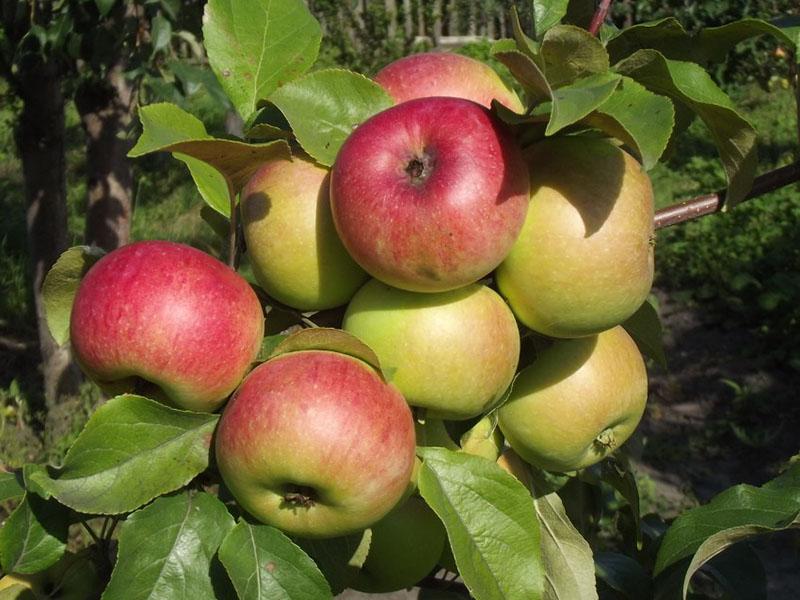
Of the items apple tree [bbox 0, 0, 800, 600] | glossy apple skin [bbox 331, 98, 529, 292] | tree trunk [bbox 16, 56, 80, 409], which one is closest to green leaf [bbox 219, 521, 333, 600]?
apple tree [bbox 0, 0, 800, 600]

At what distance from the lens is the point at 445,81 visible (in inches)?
31.9

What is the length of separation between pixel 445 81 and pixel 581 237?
0.65 ft

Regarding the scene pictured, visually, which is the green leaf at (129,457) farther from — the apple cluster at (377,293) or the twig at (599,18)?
the twig at (599,18)

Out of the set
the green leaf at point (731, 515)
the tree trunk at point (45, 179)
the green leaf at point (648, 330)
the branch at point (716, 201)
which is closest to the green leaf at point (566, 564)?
→ the green leaf at point (731, 515)

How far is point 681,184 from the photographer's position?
5.05 metres

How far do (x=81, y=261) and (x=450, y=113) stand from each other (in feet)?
1.20

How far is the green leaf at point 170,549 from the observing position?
71 cm

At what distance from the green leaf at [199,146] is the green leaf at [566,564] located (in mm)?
449

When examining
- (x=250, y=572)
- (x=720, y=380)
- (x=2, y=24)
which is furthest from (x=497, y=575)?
(x=720, y=380)

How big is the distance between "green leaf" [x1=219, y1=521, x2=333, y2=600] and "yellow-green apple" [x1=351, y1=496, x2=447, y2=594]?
0.60 ft

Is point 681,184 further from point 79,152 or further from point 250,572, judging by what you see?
point 250,572

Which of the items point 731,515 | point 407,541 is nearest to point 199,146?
point 407,541

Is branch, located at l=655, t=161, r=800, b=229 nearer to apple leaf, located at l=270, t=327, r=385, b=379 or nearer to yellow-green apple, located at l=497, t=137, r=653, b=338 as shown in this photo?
yellow-green apple, located at l=497, t=137, r=653, b=338

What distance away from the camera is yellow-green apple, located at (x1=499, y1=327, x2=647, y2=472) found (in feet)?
2.78
